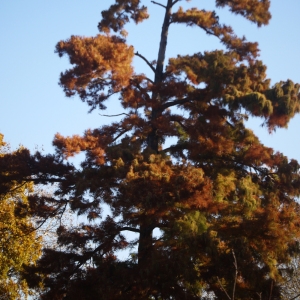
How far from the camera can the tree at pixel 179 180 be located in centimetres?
1064

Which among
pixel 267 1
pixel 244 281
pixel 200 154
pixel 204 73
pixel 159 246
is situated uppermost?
pixel 267 1

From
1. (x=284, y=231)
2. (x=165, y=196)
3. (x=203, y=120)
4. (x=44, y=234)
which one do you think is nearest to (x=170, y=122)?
(x=203, y=120)

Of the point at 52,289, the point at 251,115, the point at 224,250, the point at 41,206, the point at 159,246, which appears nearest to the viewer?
the point at 224,250

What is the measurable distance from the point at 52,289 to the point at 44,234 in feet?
36.8

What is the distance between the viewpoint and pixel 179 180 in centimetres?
1093

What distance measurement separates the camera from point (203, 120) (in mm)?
13211

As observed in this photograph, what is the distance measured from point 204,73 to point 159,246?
13.7 ft

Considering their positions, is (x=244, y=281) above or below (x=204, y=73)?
below

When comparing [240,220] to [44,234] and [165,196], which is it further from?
[44,234]

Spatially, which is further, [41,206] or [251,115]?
[41,206]

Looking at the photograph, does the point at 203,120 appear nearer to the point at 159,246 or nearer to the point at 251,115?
the point at 251,115

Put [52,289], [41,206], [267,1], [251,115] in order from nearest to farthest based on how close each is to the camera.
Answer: [52,289] → [251,115] → [41,206] → [267,1]

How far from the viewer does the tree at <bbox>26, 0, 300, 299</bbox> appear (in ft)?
34.9

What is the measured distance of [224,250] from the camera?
10.5m
